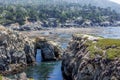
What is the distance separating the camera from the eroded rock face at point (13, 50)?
7494 centimetres

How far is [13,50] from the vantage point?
260 feet

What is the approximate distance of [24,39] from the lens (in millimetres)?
87125

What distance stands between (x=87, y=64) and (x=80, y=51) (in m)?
10.2

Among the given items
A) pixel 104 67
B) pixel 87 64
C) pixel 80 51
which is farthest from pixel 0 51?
pixel 104 67

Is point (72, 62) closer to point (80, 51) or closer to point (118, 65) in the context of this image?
point (80, 51)

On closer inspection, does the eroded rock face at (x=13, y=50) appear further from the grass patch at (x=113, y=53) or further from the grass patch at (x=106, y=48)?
the grass patch at (x=113, y=53)

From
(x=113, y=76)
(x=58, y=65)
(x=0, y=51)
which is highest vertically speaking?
(x=113, y=76)

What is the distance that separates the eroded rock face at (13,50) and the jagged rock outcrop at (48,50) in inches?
170

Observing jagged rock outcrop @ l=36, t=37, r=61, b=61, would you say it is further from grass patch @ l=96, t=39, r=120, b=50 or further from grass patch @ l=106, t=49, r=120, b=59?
grass patch @ l=106, t=49, r=120, b=59

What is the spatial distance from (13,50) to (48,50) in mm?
13321

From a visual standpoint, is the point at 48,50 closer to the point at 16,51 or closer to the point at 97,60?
the point at 16,51

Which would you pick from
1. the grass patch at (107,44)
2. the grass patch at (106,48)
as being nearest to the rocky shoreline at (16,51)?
the grass patch at (106,48)

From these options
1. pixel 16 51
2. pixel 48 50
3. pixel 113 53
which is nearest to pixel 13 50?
pixel 16 51

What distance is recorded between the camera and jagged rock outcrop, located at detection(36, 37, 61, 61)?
89500mm
